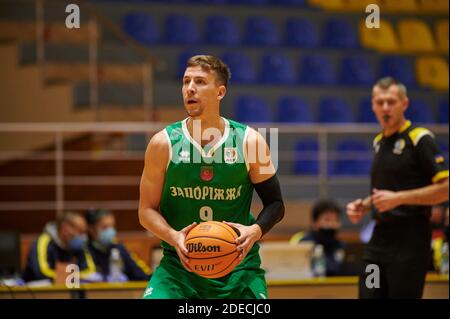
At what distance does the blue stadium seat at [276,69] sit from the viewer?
1494 centimetres

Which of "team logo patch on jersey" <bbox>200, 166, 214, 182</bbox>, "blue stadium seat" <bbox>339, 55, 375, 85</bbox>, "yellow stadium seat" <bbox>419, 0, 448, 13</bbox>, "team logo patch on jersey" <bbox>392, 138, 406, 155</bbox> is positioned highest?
"yellow stadium seat" <bbox>419, 0, 448, 13</bbox>

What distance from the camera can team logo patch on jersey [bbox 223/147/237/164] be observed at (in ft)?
16.8

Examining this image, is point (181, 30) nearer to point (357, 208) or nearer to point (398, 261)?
point (357, 208)

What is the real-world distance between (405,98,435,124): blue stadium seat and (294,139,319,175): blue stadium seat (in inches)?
72.2

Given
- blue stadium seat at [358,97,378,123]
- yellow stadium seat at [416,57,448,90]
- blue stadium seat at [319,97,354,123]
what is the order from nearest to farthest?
blue stadium seat at [319,97,354,123], blue stadium seat at [358,97,378,123], yellow stadium seat at [416,57,448,90]

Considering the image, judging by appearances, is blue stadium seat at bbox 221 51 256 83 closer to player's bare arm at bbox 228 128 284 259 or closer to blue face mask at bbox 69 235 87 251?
blue face mask at bbox 69 235 87 251

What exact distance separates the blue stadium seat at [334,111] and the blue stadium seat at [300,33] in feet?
4.71

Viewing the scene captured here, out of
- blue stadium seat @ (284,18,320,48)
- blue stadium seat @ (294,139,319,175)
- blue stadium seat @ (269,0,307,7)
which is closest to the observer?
blue stadium seat @ (294,139,319,175)

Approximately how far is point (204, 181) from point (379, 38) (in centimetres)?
1139

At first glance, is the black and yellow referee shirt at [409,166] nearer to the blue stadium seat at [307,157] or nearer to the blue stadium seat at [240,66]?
the blue stadium seat at [307,157]

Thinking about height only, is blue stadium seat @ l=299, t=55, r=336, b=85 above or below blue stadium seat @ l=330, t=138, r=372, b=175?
above

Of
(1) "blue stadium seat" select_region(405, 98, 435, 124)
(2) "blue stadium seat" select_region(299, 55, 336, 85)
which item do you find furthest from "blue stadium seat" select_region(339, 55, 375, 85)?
(1) "blue stadium seat" select_region(405, 98, 435, 124)

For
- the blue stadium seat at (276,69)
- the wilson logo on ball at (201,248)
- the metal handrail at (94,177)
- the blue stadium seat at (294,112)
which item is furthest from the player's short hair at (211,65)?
the blue stadium seat at (276,69)

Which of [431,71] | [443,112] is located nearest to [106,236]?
[443,112]
